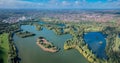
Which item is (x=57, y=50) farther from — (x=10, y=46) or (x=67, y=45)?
(x=10, y=46)

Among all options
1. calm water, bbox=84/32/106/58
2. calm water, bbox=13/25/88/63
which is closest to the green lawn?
calm water, bbox=13/25/88/63

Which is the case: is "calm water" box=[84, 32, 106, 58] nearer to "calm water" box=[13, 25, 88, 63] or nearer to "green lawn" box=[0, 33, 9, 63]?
"calm water" box=[13, 25, 88, 63]

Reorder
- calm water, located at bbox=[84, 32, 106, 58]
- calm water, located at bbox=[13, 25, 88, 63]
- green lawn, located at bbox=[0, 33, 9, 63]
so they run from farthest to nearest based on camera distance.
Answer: calm water, located at bbox=[84, 32, 106, 58] → calm water, located at bbox=[13, 25, 88, 63] → green lawn, located at bbox=[0, 33, 9, 63]

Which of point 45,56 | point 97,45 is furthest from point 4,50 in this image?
point 97,45

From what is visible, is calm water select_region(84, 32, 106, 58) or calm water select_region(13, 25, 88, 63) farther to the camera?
calm water select_region(84, 32, 106, 58)

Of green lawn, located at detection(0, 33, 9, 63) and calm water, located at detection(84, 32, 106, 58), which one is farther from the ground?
green lawn, located at detection(0, 33, 9, 63)

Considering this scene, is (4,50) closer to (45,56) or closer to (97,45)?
(45,56)

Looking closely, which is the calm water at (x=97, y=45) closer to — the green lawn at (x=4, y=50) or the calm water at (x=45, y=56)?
the calm water at (x=45, y=56)

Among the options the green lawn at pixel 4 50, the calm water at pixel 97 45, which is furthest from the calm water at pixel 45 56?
the calm water at pixel 97 45

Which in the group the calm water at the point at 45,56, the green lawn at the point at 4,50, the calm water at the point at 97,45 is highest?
the green lawn at the point at 4,50

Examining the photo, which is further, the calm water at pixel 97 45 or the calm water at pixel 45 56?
the calm water at pixel 97 45

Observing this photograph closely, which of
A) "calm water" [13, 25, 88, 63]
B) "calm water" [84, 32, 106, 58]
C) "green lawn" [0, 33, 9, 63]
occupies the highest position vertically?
"green lawn" [0, 33, 9, 63]

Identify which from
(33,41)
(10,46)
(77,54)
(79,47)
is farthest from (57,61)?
(33,41)
